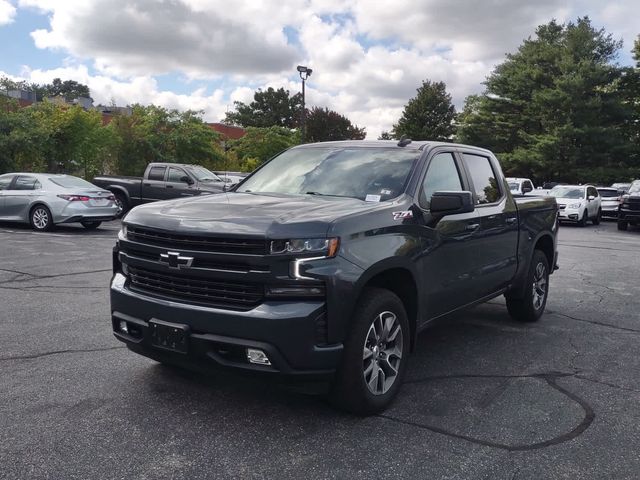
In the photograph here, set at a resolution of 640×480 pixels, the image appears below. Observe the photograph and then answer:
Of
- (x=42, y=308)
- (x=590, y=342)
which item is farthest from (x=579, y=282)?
(x=42, y=308)

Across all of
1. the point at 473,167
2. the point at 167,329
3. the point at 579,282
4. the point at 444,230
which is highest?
the point at 473,167

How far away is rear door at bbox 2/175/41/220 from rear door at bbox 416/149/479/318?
12762mm

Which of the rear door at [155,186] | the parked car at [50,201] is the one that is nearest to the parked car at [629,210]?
the rear door at [155,186]

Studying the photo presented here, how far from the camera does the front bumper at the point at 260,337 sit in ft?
11.0

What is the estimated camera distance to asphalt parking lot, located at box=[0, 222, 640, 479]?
323 centimetres

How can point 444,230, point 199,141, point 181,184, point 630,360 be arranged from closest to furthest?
point 444,230, point 630,360, point 181,184, point 199,141

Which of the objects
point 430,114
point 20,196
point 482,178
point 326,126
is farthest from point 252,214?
point 430,114

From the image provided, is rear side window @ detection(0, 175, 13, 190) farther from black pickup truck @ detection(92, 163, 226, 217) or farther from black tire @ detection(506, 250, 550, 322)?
black tire @ detection(506, 250, 550, 322)

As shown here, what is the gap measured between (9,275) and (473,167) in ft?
21.8

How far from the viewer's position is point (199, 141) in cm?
3100

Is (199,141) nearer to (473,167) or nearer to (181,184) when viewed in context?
(181,184)

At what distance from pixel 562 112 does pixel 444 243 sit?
4177 centimetres

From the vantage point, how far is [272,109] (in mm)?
94438

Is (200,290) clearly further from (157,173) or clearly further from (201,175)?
(157,173)
